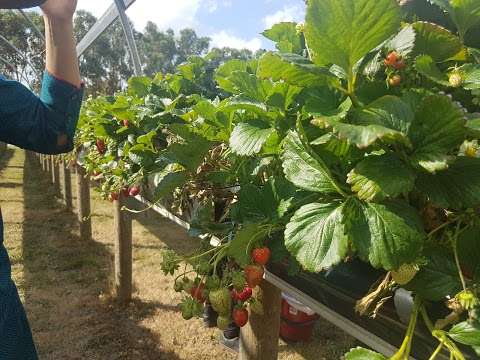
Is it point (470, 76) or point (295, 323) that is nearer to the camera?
point (470, 76)

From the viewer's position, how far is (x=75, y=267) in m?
5.97

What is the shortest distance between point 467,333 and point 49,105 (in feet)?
4.19

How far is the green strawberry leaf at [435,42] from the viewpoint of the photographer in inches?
23.6

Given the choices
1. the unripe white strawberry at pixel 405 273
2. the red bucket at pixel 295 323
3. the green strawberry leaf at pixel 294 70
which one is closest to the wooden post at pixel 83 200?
the red bucket at pixel 295 323

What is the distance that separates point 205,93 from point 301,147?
6.28 ft

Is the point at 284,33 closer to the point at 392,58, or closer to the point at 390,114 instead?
the point at 392,58

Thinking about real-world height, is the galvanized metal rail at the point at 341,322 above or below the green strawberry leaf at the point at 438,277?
below

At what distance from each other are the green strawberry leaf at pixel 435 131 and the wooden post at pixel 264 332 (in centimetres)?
114

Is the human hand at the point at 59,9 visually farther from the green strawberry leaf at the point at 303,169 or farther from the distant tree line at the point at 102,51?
the distant tree line at the point at 102,51

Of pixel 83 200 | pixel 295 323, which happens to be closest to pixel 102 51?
pixel 83 200

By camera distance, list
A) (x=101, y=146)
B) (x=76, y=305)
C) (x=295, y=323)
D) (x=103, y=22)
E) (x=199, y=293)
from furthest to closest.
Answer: (x=103, y=22) < (x=76, y=305) < (x=295, y=323) < (x=101, y=146) < (x=199, y=293)

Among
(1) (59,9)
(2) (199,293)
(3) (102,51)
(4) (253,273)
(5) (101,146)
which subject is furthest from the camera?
(3) (102,51)

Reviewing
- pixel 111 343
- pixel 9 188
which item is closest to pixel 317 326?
pixel 111 343

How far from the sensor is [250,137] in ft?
2.52
